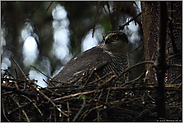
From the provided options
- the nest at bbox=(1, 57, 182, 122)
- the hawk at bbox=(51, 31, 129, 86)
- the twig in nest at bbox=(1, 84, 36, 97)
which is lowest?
the nest at bbox=(1, 57, 182, 122)

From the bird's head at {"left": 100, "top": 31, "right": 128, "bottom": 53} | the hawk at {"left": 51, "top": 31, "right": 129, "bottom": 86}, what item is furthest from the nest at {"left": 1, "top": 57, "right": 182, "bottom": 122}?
the bird's head at {"left": 100, "top": 31, "right": 128, "bottom": 53}

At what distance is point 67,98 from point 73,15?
312 centimetres

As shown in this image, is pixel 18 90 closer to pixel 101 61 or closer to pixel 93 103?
pixel 93 103

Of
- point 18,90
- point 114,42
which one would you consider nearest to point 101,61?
point 114,42

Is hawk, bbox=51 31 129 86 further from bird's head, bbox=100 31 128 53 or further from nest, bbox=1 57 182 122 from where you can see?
nest, bbox=1 57 182 122

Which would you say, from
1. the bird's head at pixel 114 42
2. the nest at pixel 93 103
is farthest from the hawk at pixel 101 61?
the nest at pixel 93 103

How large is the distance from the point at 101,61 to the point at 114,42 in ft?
2.36

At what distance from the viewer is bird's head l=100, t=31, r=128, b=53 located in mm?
3879

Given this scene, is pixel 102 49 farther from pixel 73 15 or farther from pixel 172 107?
pixel 172 107

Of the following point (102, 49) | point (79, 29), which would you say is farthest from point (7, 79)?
point (79, 29)

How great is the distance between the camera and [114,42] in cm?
395

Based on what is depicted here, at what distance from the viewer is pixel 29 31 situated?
4.59 m

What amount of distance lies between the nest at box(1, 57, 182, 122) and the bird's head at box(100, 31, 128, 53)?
1898mm

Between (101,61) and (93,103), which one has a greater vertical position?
(101,61)
